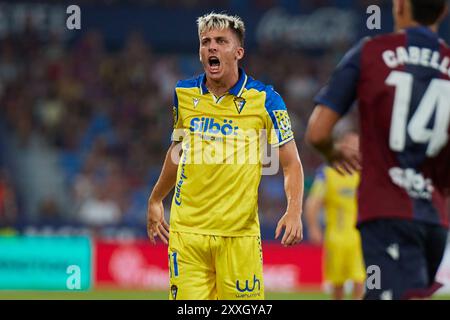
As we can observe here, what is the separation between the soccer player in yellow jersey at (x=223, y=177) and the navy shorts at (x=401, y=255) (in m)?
1.75

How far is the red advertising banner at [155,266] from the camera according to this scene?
18156 mm

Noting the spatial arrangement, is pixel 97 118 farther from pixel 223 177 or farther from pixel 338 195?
pixel 223 177

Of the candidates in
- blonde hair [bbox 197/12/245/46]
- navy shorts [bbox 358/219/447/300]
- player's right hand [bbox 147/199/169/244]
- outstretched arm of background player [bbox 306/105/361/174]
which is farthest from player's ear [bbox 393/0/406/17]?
player's right hand [bbox 147/199/169/244]

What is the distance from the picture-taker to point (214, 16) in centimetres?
686

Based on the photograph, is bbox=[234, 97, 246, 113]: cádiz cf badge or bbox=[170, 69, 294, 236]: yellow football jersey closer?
bbox=[170, 69, 294, 236]: yellow football jersey

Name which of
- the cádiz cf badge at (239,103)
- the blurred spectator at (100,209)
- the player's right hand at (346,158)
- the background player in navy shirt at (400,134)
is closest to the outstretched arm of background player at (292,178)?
the cádiz cf badge at (239,103)

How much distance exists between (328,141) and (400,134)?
1.17 feet

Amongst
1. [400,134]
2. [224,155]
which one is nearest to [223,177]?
[224,155]

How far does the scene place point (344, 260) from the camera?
13.6 meters

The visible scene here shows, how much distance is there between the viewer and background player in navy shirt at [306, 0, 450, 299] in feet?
16.1

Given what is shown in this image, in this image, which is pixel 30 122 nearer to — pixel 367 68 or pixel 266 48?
pixel 266 48

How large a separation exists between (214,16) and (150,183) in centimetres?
1435

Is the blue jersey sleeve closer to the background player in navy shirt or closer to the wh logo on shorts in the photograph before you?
the background player in navy shirt
